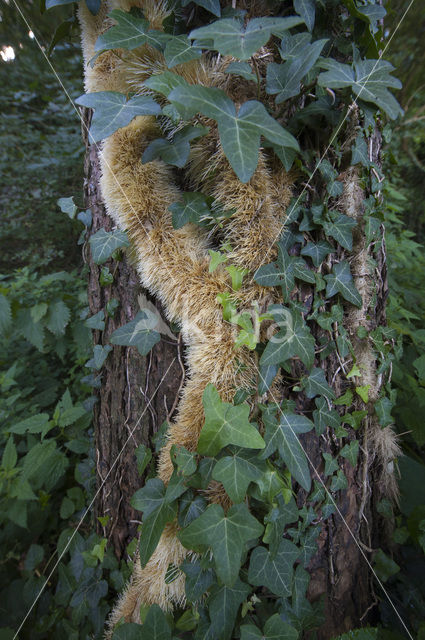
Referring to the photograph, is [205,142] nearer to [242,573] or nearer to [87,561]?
[242,573]

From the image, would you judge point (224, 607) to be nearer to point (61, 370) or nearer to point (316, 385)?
point (316, 385)

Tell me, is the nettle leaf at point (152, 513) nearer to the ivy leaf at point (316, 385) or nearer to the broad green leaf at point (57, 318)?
the ivy leaf at point (316, 385)

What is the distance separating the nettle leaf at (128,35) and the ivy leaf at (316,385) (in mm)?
918

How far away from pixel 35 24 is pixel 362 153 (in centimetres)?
269

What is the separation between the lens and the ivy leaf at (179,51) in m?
0.72

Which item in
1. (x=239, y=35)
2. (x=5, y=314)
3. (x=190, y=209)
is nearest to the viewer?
(x=239, y=35)

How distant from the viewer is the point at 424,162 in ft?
11.5

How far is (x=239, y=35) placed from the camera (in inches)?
25.1

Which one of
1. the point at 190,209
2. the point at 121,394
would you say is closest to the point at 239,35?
the point at 190,209

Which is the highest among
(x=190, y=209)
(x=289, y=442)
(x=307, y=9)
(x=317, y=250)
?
(x=307, y=9)

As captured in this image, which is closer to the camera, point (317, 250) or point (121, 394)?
point (317, 250)

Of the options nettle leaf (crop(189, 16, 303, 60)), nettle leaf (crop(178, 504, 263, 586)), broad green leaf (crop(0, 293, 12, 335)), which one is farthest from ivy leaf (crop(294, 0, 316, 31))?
broad green leaf (crop(0, 293, 12, 335))

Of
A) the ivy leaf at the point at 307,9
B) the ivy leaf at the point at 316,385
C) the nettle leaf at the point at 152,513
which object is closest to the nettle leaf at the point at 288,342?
the ivy leaf at the point at 316,385

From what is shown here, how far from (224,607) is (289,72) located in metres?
1.26
